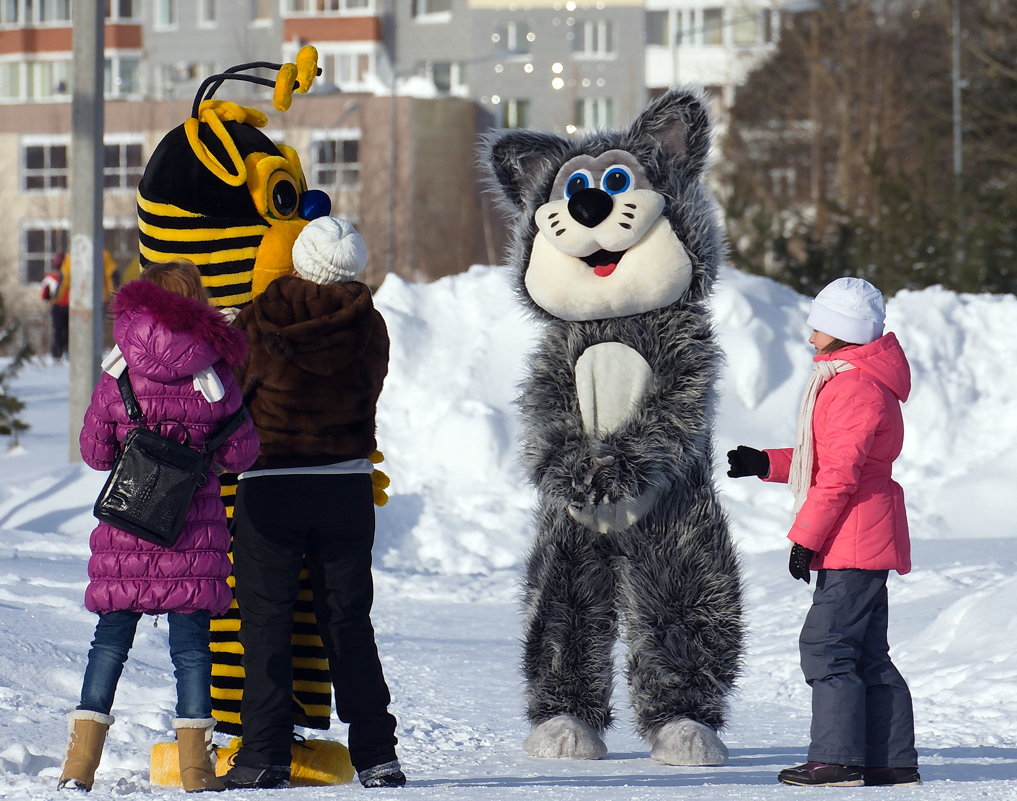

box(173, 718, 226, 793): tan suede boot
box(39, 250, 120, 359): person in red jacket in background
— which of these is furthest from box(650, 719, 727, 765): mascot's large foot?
box(39, 250, 120, 359): person in red jacket in background

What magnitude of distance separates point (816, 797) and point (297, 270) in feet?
6.62

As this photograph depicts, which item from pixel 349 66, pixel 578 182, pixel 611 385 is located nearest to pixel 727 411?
pixel 578 182

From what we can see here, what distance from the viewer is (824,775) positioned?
14.1 ft

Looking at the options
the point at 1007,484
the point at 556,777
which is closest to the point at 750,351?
the point at 1007,484

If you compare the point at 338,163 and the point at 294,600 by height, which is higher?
the point at 338,163

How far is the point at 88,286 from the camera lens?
1005 centimetres

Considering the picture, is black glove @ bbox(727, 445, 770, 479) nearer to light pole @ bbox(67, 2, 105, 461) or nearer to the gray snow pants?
the gray snow pants

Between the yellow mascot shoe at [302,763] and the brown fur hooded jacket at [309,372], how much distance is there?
0.85 meters

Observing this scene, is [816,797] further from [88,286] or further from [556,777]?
[88,286]

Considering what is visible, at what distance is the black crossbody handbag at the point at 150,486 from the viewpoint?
4.05 m

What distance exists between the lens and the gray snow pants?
434 centimetres

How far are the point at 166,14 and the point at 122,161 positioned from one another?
904 cm

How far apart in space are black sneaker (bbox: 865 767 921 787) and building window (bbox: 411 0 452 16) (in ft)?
146

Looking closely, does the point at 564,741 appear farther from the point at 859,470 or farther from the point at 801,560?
the point at 859,470
